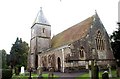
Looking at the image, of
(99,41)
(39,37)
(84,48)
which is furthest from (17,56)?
(99,41)

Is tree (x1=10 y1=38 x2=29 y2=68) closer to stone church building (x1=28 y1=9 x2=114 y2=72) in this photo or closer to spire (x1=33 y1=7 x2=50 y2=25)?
spire (x1=33 y1=7 x2=50 y2=25)

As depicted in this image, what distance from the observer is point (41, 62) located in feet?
129

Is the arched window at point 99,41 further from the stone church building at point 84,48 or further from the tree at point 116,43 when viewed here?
the tree at point 116,43

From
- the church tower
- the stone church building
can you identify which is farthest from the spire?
the stone church building

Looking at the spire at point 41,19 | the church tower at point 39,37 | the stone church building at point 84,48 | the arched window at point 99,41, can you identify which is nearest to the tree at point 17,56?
the church tower at point 39,37

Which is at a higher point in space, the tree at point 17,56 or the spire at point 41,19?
the spire at point 41,19

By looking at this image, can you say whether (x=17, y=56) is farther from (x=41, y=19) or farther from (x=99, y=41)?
(x=99, y=41)

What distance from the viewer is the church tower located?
137 ft

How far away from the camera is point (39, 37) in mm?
42156

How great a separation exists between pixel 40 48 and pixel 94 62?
99.2 ft

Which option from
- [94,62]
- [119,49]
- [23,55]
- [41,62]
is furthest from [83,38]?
[23,55]

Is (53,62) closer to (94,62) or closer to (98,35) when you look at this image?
(98,35)

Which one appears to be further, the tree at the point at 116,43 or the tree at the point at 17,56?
the tree at the point at 17,56

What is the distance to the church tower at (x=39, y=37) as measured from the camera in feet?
137
